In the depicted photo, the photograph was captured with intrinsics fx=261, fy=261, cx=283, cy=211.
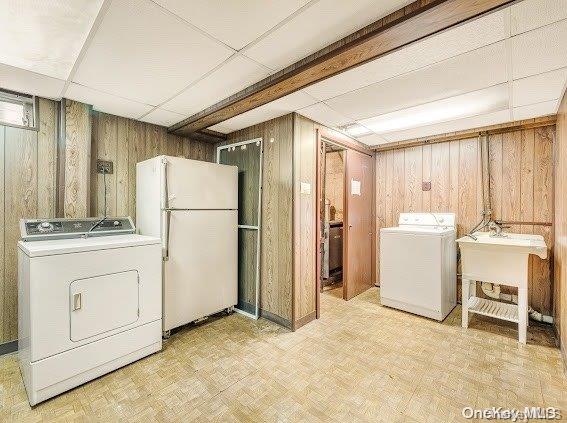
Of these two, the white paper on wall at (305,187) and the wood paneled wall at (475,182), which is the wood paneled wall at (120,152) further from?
the wood paneled wall at (475,182)

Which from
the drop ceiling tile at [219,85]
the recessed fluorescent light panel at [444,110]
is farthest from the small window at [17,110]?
the recessed fluorescent light panel at [444,110]

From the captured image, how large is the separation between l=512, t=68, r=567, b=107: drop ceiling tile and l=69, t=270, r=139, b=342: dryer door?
138 inches

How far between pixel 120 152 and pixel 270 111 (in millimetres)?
1759

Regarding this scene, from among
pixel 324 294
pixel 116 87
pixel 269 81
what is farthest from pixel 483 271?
pixel 116 87

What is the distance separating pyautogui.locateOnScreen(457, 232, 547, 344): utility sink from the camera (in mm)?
2535

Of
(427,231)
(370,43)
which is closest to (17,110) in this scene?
(370,43)

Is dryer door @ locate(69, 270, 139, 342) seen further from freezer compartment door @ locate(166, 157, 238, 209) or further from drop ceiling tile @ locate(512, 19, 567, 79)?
drop ceiling tile @ locate(512, 19, 567, 79)

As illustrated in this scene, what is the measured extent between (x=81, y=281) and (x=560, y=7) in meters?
3.29

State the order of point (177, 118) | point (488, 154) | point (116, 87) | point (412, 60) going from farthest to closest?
point (488, 154) < point (177, 118) < point (116, 87) < point (412, 60)

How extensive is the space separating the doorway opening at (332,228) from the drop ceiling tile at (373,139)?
38 centimetres

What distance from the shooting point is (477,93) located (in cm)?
228

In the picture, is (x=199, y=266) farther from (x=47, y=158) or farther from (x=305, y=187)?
(x=47, y=158)

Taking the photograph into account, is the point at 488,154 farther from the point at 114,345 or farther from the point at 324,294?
the point at 114,345

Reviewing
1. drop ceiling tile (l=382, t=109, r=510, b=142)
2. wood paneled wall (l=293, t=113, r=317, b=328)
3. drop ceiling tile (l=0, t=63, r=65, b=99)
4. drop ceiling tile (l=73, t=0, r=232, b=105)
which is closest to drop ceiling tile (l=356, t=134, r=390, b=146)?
drop ceiling tile (l=382, t=109, r=510, b=142)
